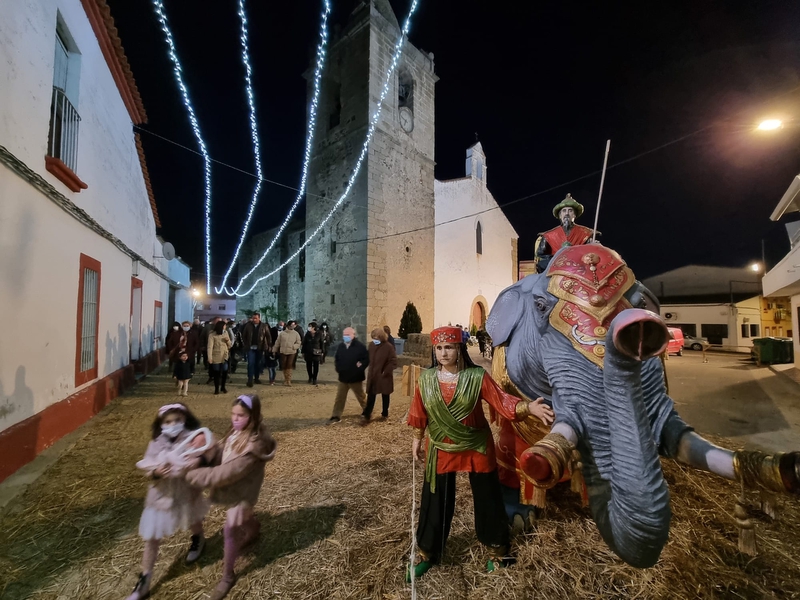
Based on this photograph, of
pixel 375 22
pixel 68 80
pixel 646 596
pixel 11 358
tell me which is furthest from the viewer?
pixel 375 22

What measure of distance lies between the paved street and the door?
38.8ft

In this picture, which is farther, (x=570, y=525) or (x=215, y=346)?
(x=215, y=346)

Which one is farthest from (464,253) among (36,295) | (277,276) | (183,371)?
(36,295)

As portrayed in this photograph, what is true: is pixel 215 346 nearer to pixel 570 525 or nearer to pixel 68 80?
pixel 68 80

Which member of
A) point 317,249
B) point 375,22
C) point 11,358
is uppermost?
point 375,22

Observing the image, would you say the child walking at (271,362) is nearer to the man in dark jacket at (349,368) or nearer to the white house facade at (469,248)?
the man in dark jacket at (349,368)

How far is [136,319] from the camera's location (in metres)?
9.64

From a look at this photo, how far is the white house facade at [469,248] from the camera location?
18531mm

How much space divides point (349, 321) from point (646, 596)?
13.4 m

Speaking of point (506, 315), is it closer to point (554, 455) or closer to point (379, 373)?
point (554, 455)

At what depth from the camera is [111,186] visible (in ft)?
24.0

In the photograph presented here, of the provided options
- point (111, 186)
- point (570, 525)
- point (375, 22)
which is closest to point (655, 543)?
point (570, 525)

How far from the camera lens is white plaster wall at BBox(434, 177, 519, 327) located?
18.5 m

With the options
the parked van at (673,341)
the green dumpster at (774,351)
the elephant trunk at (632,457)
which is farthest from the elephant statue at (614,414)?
the green dumpster at (774,351)
